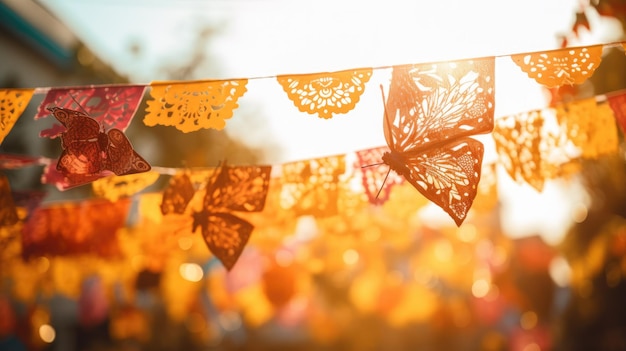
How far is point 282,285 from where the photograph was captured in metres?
8.90

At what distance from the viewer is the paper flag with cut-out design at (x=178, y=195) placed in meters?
3.61

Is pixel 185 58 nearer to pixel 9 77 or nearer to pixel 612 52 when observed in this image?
pixel 9 77

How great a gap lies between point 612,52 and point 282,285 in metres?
5.25

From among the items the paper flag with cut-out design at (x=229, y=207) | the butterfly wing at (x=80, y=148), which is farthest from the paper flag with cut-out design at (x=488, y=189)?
the butterfly wing at (x=80, y=148)

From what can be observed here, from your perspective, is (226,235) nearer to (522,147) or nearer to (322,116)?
(322,116)

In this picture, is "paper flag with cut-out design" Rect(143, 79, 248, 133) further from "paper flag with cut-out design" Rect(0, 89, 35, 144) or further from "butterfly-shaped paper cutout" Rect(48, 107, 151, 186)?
"paper flag with cut-out design" Rect(0, 89, 35, 144)

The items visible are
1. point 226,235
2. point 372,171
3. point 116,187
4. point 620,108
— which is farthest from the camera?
point 372,171

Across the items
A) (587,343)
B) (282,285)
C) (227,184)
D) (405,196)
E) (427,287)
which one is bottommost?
(587,343)

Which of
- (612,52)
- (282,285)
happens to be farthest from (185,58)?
(612,52)

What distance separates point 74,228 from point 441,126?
325 cm

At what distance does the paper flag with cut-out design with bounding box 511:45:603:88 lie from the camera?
115 inches

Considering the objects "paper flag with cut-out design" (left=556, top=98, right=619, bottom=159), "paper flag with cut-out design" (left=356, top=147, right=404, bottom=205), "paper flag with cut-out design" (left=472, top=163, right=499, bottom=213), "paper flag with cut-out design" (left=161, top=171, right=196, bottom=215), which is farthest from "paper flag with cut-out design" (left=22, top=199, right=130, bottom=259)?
"paper flag with cut-out design" (left=556, top=98, right=619, bottom=159)

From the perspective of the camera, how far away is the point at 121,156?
9.86ft

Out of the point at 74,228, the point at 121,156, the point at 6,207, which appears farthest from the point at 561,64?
the point at 74,228
